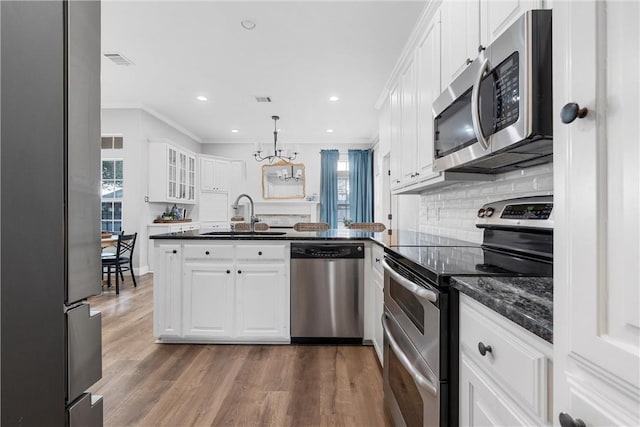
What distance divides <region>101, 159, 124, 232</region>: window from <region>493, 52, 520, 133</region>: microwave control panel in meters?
5.84

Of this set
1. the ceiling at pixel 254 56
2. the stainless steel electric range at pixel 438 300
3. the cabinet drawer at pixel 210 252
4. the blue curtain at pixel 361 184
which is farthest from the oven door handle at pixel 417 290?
the blue curtain at pixel 361 184

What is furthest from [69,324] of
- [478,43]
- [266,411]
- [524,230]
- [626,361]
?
[478,43]

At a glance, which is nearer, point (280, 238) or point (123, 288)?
point (280, 238)

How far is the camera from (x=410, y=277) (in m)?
1.27

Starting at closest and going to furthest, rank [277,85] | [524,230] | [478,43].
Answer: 1. [524,230]
2. [478,43]
3. [277,85]

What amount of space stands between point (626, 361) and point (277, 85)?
15.0 ft

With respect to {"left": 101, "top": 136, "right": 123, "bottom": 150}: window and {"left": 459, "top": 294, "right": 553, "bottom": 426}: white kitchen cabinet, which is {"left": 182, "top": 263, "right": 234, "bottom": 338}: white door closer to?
{"left": 459, "top": 294, "right": 553, "bottom": 426}: white kitchen cabinet

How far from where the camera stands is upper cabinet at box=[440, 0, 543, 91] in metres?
1.28

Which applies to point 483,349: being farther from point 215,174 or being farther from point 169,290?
point 215,174

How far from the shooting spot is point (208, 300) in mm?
2557

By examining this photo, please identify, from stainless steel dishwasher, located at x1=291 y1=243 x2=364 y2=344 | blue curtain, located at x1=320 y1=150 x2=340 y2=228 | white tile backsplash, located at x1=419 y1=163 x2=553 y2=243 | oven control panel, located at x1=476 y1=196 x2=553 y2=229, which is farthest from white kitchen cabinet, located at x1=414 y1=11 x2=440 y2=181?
blue curtain, located at x1=320 y1=150 x2=340 y2=228

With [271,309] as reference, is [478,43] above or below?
above

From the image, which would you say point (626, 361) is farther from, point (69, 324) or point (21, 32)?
point (21, 32)

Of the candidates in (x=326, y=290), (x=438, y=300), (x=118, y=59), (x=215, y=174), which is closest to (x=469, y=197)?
(x=326, y=290)
